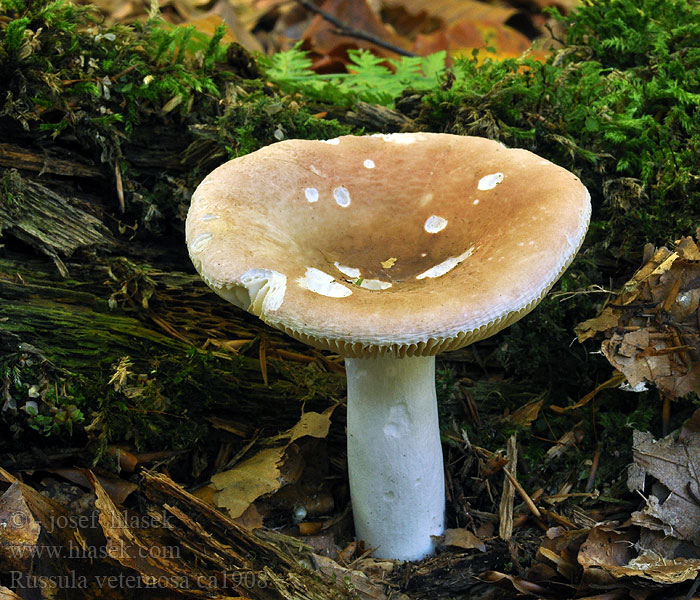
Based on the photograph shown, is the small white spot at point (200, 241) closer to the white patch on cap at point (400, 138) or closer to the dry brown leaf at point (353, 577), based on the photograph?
the white patch on cap at point (400, 138)

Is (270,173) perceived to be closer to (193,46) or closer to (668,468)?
(193,46)

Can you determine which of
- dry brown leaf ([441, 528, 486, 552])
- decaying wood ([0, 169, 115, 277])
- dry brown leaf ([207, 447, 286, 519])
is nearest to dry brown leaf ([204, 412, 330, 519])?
dry brown leaf ([207, 447, 286, 519])

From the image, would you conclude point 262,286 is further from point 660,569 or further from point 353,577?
point 660,569

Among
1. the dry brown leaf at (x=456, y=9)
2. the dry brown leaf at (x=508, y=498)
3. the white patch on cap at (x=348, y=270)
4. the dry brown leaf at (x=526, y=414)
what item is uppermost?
the dry brown leaf at (x=456, y=9)

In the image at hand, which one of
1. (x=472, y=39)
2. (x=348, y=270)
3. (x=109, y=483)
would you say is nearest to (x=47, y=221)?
(x=109, y=483)

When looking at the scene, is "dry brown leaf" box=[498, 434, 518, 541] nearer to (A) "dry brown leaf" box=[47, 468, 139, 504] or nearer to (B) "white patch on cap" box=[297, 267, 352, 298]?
(B) "white patch on cap" box=[297, 267, 352, 298]

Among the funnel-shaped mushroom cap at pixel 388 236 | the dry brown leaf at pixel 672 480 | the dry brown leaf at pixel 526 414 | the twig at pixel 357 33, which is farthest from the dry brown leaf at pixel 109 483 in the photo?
the twig at pixel 357 33
